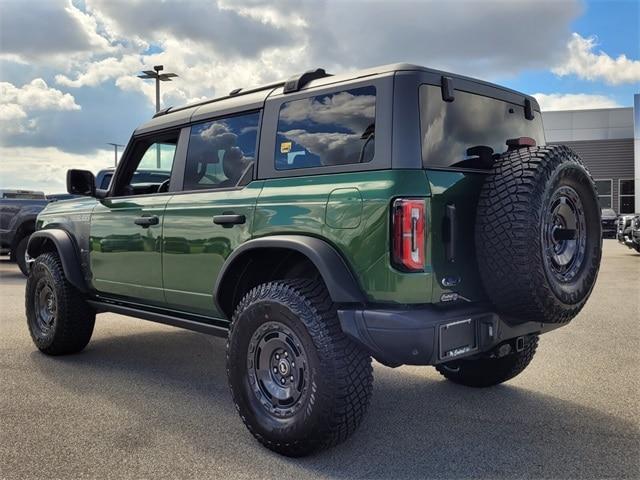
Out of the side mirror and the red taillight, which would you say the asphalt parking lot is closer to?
the red taillight

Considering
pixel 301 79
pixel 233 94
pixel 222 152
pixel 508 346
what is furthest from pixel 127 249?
pixel 508 346

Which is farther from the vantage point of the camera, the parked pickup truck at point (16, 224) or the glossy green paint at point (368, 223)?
the parked pickup truck at point (16, 224)

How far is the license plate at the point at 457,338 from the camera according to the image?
Result: 288cm

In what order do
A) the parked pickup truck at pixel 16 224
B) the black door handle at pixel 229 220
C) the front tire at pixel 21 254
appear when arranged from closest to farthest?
the black door handle at pixel 229 220
the front tire at pixel 21 254
the parked pickup truck at pixel 16 224

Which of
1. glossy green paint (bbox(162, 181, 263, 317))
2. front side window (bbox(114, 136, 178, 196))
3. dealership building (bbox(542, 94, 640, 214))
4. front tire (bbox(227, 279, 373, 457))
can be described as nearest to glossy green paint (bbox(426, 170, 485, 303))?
front tire (bbox(227, 279, 373, 457))

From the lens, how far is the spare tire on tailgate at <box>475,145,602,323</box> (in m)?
2.91

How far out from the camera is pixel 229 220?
359 cm

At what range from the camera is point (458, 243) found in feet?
9.99

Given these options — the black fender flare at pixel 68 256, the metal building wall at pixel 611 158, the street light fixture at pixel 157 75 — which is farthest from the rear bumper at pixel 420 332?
the metal building wall at pixel 611 158

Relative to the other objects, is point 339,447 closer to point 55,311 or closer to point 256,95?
point 256,95

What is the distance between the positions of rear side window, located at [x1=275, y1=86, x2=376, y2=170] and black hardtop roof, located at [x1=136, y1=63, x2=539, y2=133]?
11cm

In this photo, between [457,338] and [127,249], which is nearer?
[457,338]

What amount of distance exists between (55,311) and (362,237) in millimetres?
3467

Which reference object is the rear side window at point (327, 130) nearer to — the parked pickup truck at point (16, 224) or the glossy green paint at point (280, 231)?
the glossy green paint at point (280, 231)
